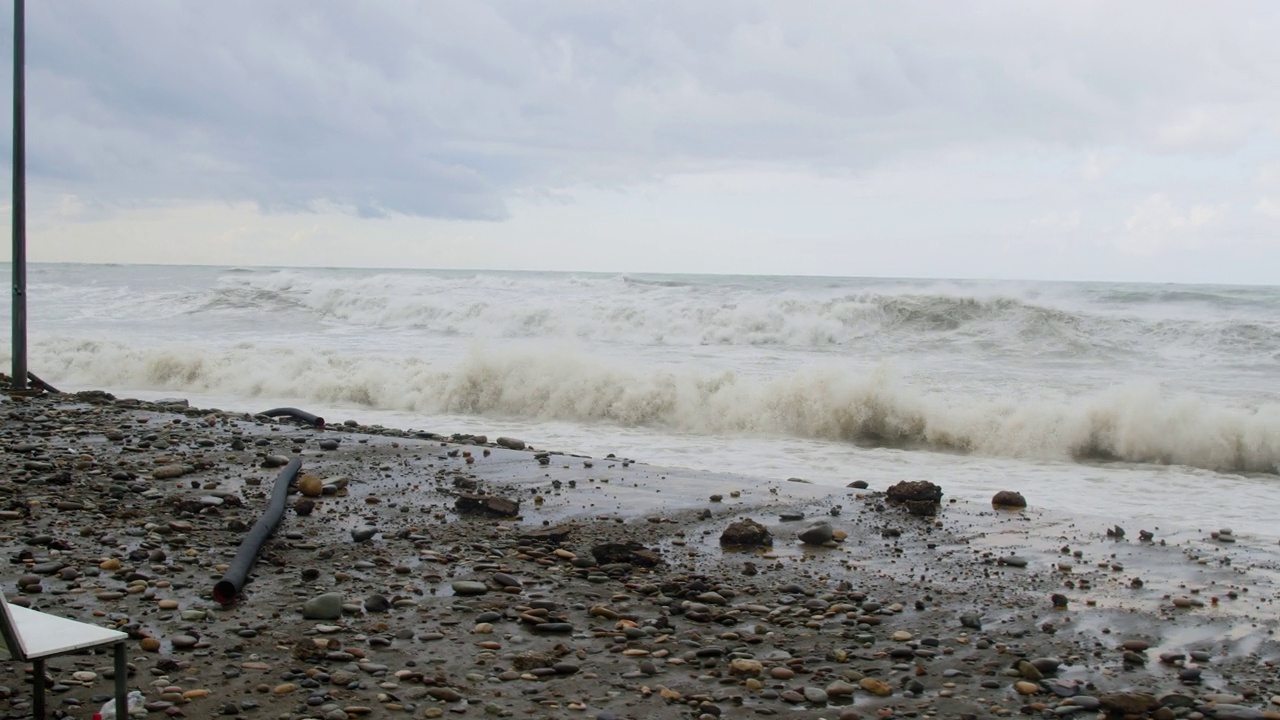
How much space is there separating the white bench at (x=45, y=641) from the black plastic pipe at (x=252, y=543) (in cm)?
126

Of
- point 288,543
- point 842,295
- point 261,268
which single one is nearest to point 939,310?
point 842,295

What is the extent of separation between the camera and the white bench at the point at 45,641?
298 cm

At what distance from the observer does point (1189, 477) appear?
10055 millimetres

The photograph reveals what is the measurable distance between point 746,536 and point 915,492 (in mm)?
1912

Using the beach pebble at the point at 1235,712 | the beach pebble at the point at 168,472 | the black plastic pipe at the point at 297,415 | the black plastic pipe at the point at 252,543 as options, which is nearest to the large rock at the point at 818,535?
the beach pebble at the point at 1235,712

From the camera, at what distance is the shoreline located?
387cm

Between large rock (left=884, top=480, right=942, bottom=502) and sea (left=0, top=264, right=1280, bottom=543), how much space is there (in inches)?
46.4

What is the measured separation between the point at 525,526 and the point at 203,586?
210 centimetres

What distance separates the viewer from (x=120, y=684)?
10.7 feet

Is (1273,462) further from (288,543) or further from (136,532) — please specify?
(136,532)

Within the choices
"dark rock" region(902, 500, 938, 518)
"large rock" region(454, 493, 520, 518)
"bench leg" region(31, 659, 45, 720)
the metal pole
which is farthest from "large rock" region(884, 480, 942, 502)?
the metal pole

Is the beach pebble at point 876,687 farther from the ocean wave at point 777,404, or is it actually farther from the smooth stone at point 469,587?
the ocean wave at point 777,404

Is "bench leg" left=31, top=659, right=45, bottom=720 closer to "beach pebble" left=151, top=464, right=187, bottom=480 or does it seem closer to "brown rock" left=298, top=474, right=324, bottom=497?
"brown rock" left=298, top=474, right=324, bottom=497

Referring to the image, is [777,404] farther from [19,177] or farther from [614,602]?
[19,177]
